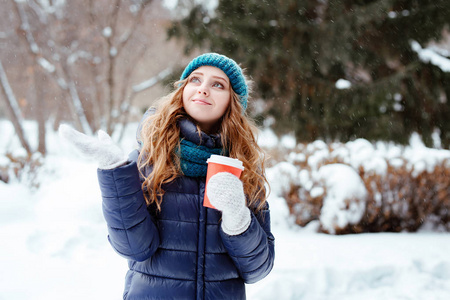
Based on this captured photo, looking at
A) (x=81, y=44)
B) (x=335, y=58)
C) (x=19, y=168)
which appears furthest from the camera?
(x=81, y=44)

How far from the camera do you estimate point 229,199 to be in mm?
1299

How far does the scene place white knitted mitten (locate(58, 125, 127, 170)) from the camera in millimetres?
1173

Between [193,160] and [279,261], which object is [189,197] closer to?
[193,160]

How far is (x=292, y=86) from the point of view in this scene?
7.77 m

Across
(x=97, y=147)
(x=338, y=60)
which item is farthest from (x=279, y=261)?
(x=338, y=60)

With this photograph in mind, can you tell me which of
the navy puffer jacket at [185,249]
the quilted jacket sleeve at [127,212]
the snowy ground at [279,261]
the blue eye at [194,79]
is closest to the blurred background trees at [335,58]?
the snowy ground at [279,261]

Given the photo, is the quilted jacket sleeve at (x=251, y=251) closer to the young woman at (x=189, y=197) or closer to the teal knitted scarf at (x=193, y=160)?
the young woman at (x=189, y=197)

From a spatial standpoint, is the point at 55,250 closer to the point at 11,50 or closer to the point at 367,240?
the point at 367,240

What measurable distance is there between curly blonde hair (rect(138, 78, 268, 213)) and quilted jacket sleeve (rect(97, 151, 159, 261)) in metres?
0.12

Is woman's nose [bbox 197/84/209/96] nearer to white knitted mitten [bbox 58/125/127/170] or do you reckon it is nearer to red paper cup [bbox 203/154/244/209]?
red paper cup [bbox 203/154/244/209]

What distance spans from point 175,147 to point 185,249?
18.5 inches

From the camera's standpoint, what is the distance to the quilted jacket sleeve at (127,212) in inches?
49.1

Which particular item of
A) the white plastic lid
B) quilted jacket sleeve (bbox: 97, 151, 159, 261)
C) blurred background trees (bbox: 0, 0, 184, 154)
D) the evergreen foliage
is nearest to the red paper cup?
the white plastic lid

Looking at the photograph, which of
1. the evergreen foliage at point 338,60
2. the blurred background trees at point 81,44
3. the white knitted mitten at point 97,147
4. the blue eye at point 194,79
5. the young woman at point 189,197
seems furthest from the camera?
the blurred background trees at point 81,44
